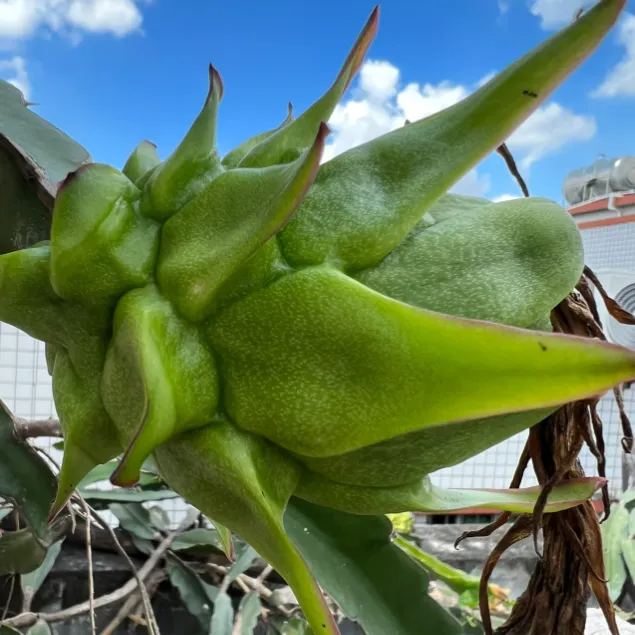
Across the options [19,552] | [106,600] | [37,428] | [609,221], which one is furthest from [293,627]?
[609,221]

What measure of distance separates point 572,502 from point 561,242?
0.57 feet

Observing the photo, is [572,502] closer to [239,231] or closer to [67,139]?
[239,231]

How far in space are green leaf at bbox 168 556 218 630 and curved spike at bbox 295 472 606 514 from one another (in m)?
1.11

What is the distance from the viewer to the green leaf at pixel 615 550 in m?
1.96

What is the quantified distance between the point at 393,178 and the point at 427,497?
183mm

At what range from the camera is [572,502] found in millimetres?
428

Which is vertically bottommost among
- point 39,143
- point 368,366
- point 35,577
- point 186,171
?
point 35,577

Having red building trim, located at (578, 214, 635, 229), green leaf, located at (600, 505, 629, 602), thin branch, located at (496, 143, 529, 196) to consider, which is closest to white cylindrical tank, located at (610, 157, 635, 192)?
red building trim, located at (578, 214, 635, 229)

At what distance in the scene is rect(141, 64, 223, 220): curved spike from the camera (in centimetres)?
38

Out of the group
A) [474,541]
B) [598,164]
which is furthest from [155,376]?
[598,164]

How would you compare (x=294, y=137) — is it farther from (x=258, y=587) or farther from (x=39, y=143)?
(x=258, y=587)

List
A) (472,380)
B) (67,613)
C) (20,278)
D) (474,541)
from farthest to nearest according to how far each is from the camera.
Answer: (474,541), (67,613), (20,278), (472,380)

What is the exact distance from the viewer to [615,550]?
1.99 m

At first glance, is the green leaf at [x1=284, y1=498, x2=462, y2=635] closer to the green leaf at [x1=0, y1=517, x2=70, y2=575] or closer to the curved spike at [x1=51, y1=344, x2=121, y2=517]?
the curved spike at [x1=51, y1=344, x2=121, y2=517]
